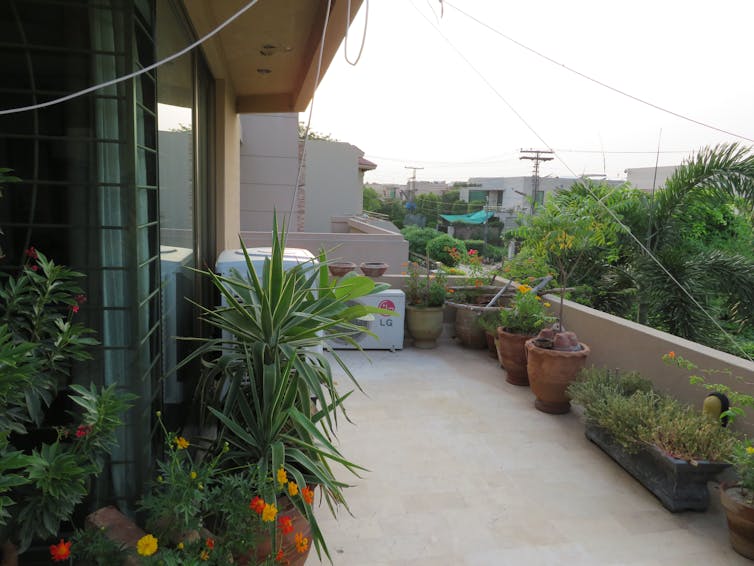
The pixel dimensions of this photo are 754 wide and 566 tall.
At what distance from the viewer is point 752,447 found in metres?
2.52

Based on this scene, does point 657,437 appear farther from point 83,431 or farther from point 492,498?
point 83,431

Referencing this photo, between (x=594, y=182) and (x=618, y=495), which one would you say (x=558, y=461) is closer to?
(x=618, y=495)

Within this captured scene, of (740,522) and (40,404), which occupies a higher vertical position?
(40,404)

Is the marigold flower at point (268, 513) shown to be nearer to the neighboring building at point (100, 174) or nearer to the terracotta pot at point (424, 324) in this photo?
the neighboring building at point (100, 174)

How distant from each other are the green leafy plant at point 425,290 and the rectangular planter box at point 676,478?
2.90m

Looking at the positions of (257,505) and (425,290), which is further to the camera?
(425,290)

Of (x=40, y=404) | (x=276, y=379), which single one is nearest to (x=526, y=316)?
(x=276, y=379)

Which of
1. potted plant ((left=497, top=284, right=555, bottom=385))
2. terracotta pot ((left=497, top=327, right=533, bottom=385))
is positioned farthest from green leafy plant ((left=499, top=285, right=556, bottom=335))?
terracotta pot ((left=497, top=327, right=533, bottom=385))

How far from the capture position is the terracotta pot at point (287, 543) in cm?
183

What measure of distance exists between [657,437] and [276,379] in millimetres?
2173

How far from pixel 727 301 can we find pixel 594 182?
194 centimetres

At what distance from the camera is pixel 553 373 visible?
3.97m

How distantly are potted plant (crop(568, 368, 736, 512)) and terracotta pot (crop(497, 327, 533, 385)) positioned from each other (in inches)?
38.3

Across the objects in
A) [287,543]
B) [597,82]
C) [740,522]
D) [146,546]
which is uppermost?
[597,82]
